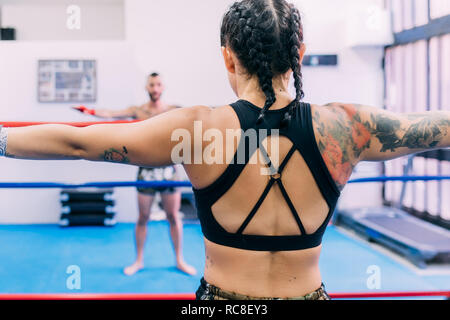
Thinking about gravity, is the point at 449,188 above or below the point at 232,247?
below

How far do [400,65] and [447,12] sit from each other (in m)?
1.03

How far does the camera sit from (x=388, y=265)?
3689 mm

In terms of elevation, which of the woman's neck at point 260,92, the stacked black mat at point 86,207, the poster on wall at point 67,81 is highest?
the poster on wall at point 67,81

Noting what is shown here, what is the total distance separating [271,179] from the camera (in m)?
0.89

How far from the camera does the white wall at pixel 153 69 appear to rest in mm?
5117

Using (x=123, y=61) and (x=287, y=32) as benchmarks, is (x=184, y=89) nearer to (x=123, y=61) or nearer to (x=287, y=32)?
(x=123, y=61)

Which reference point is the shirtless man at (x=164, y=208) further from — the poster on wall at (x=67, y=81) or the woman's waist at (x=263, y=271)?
the woman's waist at (x=263, y=271)

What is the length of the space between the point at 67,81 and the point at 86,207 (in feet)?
4.96

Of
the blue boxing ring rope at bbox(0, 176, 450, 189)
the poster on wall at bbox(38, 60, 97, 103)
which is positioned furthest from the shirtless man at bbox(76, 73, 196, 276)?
the poster on wall at bbox(38, 60, 97, 103)

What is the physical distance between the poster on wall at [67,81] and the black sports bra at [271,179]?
4648 millimetres

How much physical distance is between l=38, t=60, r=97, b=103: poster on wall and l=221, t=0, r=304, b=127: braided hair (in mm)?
4619

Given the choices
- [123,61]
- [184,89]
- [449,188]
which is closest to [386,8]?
[449,188]

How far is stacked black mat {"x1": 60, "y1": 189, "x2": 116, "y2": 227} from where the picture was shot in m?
5.09

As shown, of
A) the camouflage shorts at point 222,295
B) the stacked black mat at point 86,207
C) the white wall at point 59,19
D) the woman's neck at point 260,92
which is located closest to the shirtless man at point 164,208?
the stacked black mat at point 86,207
